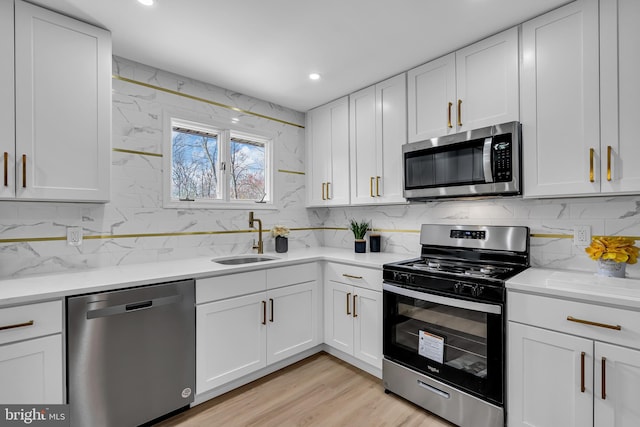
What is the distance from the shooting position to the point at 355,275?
253cm

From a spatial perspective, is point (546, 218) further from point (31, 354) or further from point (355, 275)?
point (31, 354)

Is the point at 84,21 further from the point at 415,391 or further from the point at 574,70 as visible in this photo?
the point at 415,391

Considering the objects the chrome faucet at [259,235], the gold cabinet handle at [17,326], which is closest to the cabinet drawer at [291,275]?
the chrome faucet at [259,235]

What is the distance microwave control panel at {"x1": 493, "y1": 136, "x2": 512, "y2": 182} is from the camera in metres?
1.93

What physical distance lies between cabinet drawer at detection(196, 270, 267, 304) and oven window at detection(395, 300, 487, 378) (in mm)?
1063

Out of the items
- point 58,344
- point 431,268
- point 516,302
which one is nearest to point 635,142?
point 516,302

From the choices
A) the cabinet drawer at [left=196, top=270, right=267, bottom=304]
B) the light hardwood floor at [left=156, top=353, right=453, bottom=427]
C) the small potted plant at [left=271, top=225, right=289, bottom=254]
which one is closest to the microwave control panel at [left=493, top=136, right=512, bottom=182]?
the light hardwood floor at [left=156, top=353, right=453, bottom=427]

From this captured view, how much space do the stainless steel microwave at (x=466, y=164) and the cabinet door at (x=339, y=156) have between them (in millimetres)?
708

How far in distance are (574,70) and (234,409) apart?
2.94 metres

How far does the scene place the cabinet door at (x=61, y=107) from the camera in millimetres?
1726

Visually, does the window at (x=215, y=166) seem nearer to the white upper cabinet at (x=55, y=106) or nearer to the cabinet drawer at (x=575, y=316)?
the white upper cabinet at (x=55, y=106)

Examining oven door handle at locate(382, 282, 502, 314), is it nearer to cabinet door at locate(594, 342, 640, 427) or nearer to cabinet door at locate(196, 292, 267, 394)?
cabinet door at locate(594, 342, 640, 427)

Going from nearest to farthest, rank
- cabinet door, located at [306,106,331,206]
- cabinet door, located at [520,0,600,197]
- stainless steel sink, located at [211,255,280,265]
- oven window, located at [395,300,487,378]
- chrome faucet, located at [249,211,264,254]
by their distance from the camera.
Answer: cabinet door, located at [520,0,600,197] → oven window, located at [395,300,487,378] → stainless steel sink, located at [211,255,280,265] → chrome faucet, located at [249,211,264,254] → cabinet door, located at [306,106,331,206]

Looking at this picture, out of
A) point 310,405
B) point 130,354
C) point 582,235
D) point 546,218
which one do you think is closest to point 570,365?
point 582,235
